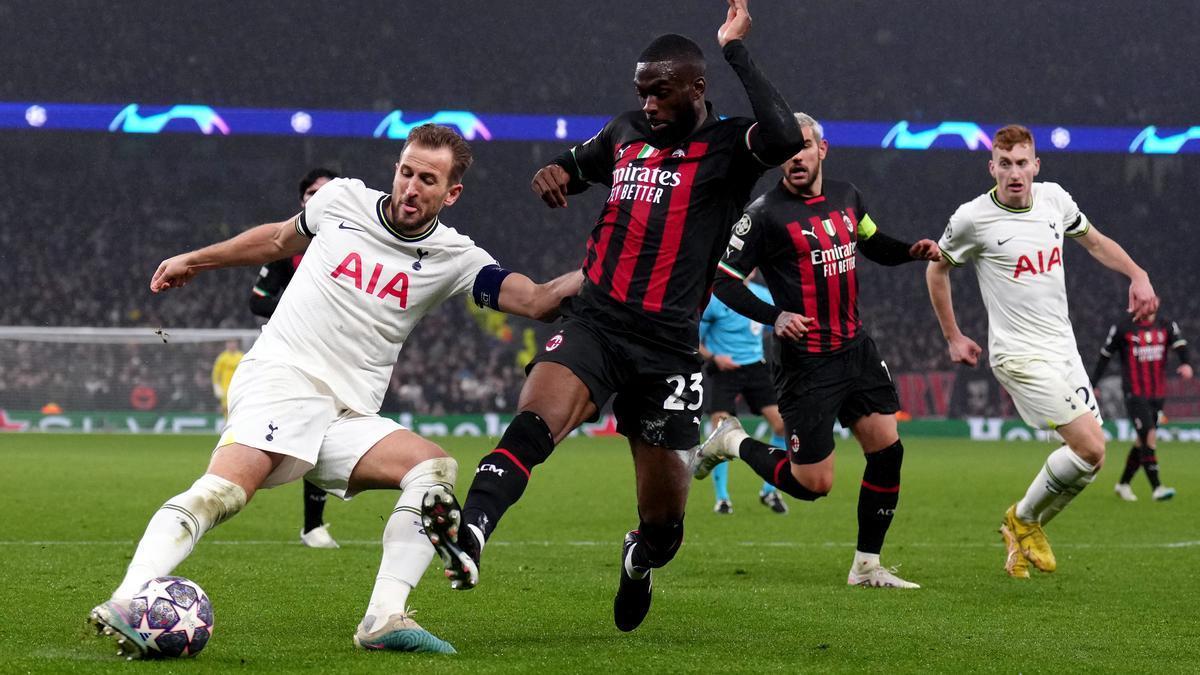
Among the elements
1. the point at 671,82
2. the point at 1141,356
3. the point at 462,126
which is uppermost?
the point at 462,126

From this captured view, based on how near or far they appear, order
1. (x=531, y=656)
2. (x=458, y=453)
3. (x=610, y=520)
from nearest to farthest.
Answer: (x=531, y=656), (x=610, y=520), (x=458, y=453)

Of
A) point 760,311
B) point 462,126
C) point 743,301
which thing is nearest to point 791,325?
point 760,311

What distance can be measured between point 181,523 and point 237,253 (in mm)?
1038

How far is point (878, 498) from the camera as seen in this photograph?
730cm

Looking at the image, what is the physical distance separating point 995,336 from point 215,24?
89.4 feet

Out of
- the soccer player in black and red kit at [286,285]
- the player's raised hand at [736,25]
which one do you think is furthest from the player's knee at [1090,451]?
the soccer player in black and red kit at [286,285]

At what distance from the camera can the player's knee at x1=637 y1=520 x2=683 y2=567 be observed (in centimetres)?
535

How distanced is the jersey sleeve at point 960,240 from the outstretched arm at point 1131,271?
0.69m

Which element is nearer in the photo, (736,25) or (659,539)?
(736,25)

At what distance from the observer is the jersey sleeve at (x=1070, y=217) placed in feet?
26.6

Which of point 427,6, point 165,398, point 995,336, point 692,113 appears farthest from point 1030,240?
point 427,6

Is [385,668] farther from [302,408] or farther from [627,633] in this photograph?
[627,633]

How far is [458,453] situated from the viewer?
19672 mm

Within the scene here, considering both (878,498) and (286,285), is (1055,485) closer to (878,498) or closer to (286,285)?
(878,498)
